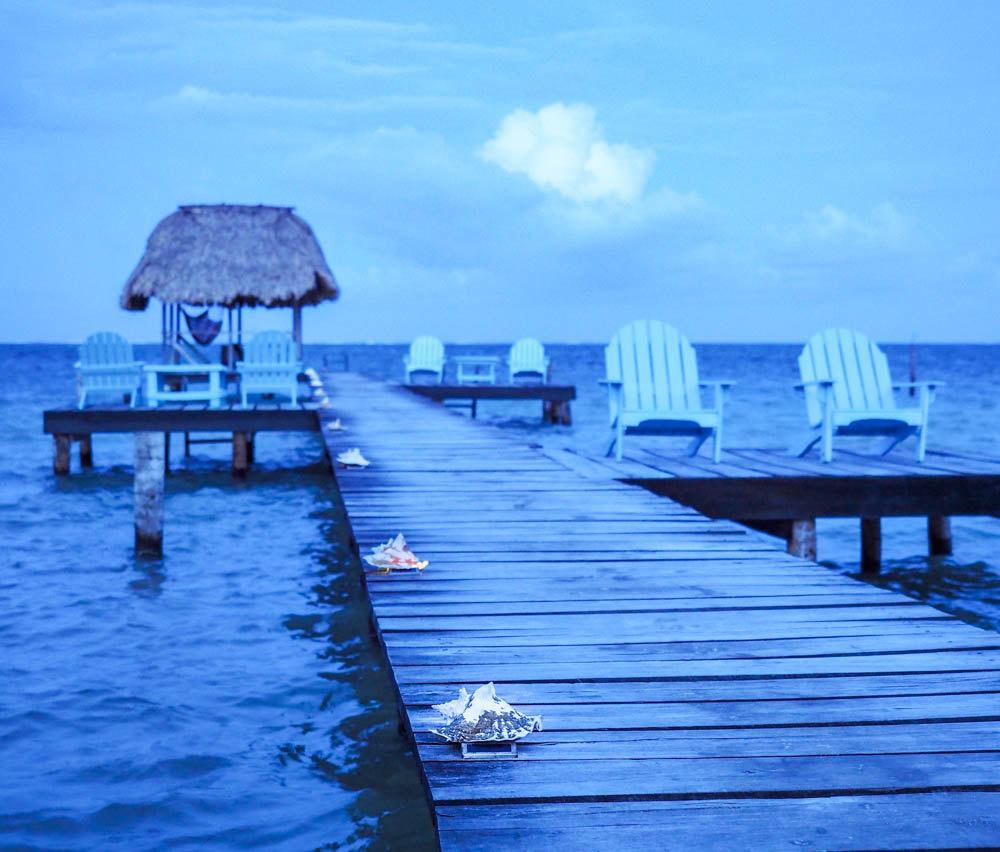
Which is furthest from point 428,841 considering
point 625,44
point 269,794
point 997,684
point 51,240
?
point 51,240

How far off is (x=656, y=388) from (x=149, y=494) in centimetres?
347

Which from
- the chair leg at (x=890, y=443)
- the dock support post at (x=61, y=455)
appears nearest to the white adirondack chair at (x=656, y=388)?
the chair leg at (x=890, y=443)

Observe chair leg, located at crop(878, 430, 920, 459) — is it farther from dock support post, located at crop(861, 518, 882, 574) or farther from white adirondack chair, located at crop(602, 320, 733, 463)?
white adirondack chair, located at crop(602, 320, 733, 463)

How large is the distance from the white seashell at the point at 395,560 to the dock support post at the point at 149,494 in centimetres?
370

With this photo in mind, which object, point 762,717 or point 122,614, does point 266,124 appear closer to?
point 122,614

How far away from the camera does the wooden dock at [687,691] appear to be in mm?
1528

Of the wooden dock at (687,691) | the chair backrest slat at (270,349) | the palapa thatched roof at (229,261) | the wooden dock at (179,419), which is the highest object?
the palapa thatched roof at (229,261)

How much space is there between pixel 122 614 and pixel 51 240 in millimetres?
21148

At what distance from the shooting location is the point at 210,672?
4172 millimetres

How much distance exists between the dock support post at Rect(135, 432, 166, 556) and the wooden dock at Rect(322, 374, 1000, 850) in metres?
3.18

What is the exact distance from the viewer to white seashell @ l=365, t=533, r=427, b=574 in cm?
317

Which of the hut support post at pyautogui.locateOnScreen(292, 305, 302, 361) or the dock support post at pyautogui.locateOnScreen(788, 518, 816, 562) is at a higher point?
the hut support post at pyautogui.locateOnScreen(292, 305, 302, 361)

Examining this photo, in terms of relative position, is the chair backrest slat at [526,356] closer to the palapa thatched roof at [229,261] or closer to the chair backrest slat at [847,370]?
the palapa thatched roof at [229,261]

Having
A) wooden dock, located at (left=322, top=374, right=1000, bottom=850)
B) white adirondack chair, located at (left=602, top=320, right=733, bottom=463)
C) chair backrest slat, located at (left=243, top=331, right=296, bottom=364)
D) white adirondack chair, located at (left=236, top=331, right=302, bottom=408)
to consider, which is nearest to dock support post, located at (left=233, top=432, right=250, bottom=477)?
white adirondack chair, located at (left=236, top=331, right=302, bottom=408)
